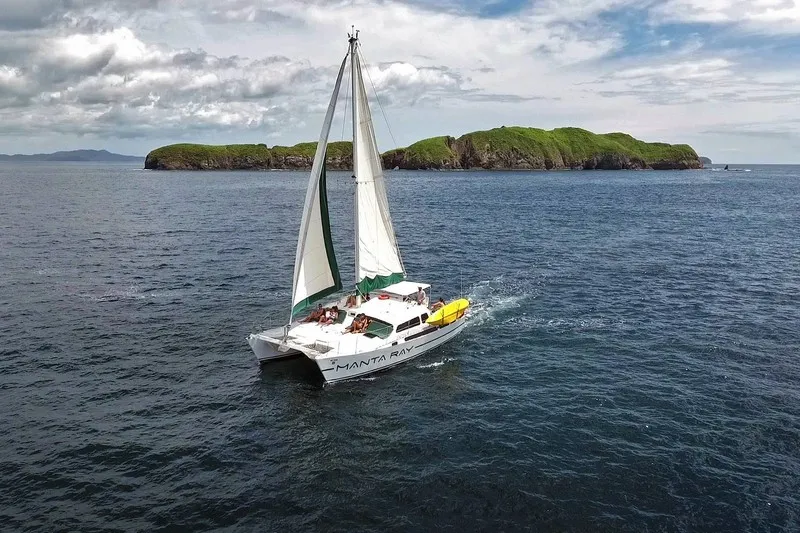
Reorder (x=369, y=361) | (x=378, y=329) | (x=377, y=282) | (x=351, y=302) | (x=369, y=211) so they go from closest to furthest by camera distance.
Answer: (x=369, y=361), (x=378, y=329), (x=351, y=302), (x=369, y=211), (x=377, y=282)

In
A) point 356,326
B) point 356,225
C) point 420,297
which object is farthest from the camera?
point 420,297

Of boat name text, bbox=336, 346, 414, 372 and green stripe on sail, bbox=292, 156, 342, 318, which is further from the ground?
green stripe on sail, bbox=292, 156, 342, 318

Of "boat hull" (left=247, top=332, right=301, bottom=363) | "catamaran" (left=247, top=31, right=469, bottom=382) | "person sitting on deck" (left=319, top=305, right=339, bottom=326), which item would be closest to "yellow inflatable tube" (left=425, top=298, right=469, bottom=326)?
"catamaran" (left=247, top=31, right=469, bottom=382)

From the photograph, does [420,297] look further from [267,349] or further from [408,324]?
[267,349]

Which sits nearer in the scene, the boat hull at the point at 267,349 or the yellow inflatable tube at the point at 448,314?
the boat hull at the point at 267,349

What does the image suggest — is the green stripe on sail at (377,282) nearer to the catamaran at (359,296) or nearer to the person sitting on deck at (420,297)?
the catamaran at (359,296)

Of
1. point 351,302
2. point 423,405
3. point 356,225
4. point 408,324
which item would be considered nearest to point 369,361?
point 408,324

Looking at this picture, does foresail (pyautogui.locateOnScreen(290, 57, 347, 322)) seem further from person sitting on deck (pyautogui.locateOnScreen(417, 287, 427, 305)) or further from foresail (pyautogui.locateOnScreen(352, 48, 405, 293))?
person sitting on deck (pyautogui.locateOnScreen(417, 287, 427, 305))

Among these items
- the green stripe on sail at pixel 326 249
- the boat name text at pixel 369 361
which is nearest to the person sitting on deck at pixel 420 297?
the boat name text at pixel 369 361
